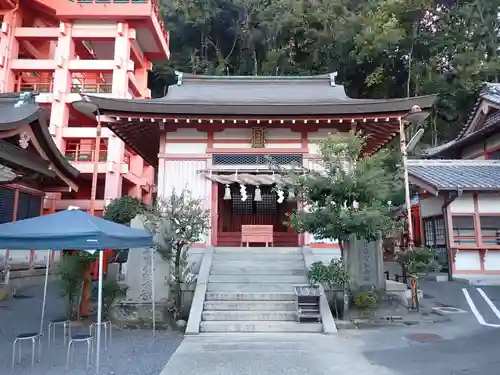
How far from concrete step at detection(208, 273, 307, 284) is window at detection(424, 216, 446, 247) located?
25.1 feet

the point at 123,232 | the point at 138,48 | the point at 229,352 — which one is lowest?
the point at 229,352

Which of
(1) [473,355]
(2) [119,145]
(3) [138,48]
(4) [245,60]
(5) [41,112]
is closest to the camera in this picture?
(1) [473,355]

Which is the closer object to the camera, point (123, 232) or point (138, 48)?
point (123, 232)

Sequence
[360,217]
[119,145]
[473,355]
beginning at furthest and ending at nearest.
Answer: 1. [119,145]
2. [360,217]
3. [473,355]

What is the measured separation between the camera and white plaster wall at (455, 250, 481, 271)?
41.9 ft

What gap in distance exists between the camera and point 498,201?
1314 centimetres

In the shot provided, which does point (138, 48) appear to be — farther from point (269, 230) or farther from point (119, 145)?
point (269, 230)

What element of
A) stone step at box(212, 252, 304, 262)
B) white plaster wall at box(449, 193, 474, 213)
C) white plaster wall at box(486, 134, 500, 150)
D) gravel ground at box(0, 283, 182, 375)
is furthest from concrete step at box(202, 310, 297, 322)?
white plaster wall at box(486, 134, 500, 150)

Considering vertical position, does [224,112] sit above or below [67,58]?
below

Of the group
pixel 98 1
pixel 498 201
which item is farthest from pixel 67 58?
pixel 498 201

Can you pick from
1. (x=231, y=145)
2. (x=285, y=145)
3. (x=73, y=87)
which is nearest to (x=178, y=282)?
(x=231, y=145)

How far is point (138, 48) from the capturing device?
24.2 meters

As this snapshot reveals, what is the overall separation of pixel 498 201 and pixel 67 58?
70.5 ft

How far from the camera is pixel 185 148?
37.2 feet
